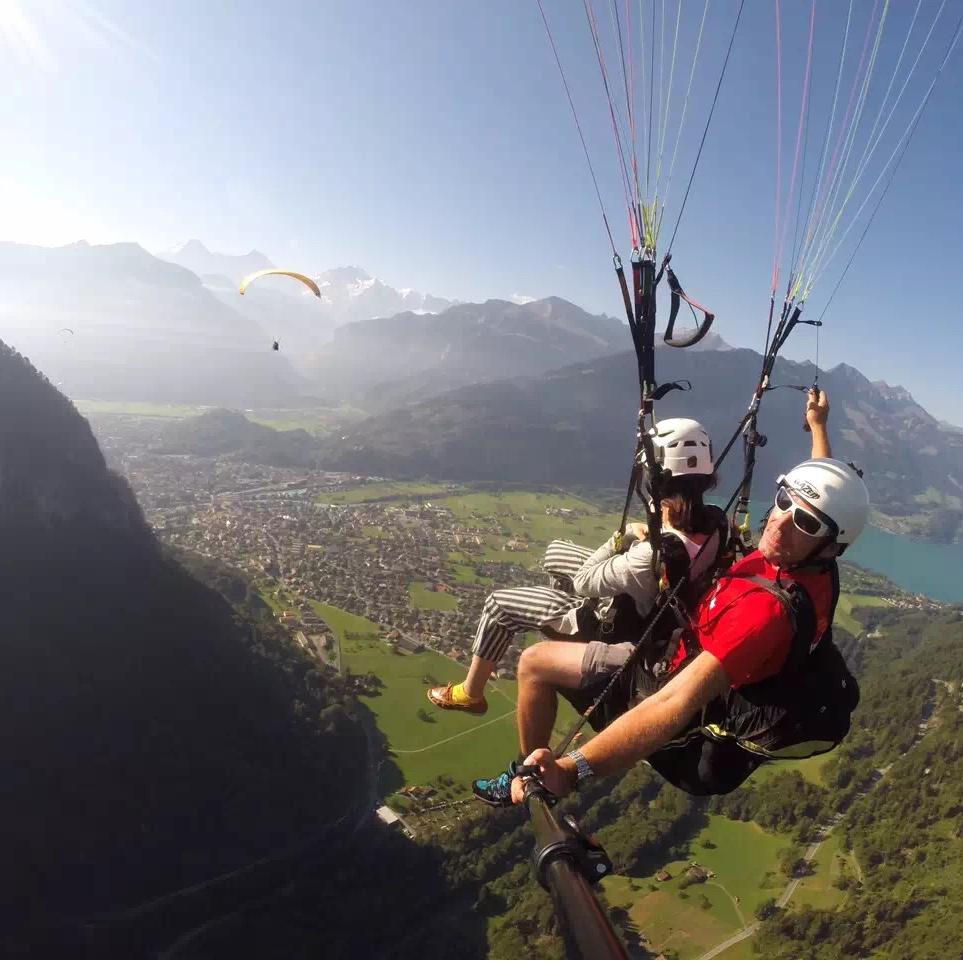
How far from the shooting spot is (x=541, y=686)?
366 centimetres

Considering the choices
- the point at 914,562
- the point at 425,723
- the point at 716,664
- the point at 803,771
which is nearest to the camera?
the point at 716,664

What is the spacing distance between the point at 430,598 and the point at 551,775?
48.7m

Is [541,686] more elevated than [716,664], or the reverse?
[716,664]

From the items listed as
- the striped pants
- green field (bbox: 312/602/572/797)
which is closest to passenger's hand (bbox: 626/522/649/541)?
the striped pants

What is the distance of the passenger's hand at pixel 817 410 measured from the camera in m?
4.46

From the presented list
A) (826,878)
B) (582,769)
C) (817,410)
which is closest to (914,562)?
(826,878)

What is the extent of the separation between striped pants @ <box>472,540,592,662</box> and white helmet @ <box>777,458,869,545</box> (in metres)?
1.50

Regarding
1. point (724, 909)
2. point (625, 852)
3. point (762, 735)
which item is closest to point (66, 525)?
point (625, 852)

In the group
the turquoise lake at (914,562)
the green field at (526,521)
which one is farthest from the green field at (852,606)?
the green field at (526,521)

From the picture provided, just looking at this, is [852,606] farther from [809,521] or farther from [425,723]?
[809,521]

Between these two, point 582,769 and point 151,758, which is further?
point 151,758

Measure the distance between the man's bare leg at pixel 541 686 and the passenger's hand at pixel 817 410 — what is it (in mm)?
2511

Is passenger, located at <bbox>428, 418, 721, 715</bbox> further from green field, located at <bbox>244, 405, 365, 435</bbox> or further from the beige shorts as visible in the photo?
green field, located at <bbox>244, 405, 365, 435</bbox>

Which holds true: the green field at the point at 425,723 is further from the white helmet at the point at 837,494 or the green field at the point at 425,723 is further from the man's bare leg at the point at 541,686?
the white helmet at the point at 837,494
